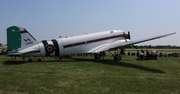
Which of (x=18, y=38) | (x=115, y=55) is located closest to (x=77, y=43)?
(x=115, y=55)

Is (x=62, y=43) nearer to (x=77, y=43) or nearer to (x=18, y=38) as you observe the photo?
(x=77, y=43)

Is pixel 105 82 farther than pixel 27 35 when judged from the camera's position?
No

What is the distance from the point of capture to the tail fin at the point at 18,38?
2228cm

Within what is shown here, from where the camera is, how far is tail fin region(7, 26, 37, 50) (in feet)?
73.1

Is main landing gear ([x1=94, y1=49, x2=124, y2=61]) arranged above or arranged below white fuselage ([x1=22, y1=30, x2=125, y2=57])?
below

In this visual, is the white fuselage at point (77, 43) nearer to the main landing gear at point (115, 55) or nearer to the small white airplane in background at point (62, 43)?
the small white airplane in background at point (62, 43)

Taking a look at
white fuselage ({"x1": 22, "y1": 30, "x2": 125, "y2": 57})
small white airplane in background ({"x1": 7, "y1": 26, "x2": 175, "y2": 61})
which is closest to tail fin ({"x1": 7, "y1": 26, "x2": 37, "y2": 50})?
small white airplane in background ({"x1": 7, "y1": 26, "x2": 175, "y2": 61})

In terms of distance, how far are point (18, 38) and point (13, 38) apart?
0.58m

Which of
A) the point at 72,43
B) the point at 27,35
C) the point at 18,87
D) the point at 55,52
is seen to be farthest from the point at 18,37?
the point at 18,87

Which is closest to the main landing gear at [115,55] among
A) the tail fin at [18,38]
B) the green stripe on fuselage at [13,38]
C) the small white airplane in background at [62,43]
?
the small white airplane in background at [62,43]

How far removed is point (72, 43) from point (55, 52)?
279 centimetres

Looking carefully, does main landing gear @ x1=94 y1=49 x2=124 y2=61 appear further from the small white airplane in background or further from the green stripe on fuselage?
the green stripe on fuselage

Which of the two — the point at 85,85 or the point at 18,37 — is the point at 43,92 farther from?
the point at 18,37

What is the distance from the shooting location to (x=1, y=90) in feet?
33.0
